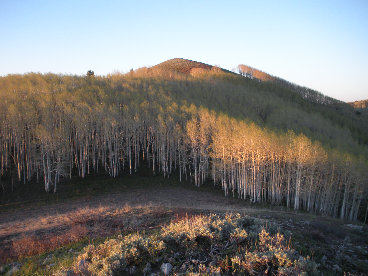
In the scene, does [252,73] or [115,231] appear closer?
[115,231]

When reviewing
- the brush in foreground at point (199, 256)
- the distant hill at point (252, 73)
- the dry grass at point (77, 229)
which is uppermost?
the distant hill at point (252, 73)

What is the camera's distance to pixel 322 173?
37.8 metres

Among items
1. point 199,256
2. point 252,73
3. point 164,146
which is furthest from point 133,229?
point 252,73

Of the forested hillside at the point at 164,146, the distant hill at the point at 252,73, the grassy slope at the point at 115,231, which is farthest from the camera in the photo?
the distant hill at the point at 252,73

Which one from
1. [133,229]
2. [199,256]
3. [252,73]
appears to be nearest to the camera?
[199,256]

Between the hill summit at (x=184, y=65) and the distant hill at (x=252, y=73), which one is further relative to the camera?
the hill summit at (x=184, y=65)

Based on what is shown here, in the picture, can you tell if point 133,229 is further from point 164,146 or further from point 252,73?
point 252,73

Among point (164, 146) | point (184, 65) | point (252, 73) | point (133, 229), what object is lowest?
point (164, 146)

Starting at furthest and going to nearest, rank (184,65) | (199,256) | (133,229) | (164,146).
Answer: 1. (184,65)
2. (164,146)
3. (133,229)
4. (199,256)

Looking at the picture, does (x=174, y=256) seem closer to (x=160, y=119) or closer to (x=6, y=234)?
(x=6, y=234)

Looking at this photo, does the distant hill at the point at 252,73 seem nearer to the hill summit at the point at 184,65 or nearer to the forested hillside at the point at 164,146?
the hill summit at the point at 184,65

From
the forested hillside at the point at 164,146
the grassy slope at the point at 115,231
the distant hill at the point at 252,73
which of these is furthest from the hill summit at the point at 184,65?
the grassy slope at the point at 115,231

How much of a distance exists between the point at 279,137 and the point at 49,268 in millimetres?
37770

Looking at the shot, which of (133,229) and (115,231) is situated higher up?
(133,229)
